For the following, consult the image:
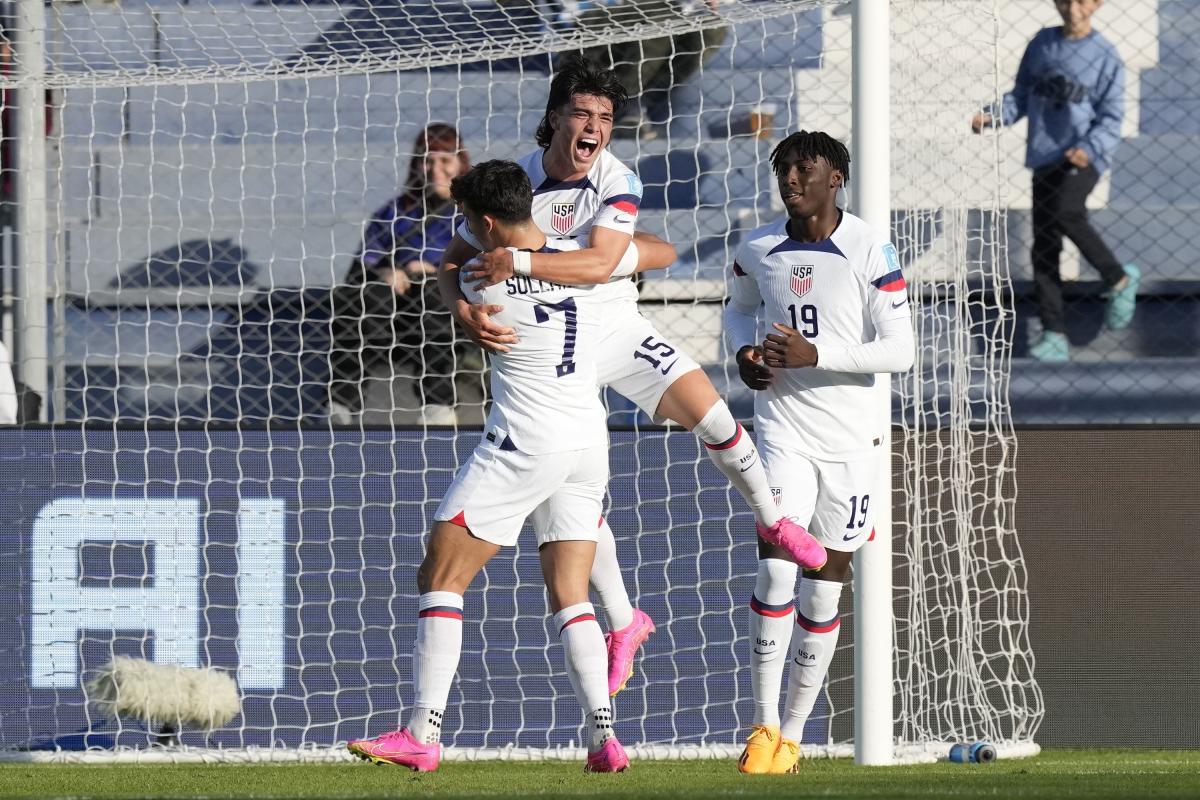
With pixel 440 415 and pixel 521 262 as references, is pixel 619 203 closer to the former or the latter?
pixel 521 262

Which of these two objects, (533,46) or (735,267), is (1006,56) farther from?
(735,267)

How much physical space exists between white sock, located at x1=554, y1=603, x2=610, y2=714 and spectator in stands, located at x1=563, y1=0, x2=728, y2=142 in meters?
3.42

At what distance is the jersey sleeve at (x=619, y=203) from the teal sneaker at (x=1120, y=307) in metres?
4.52

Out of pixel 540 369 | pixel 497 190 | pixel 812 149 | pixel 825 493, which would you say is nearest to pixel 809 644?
pixel 825 493

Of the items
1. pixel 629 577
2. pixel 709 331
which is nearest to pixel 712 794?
pixel 629 577

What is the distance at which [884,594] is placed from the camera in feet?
18.8

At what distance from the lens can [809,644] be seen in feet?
18.0

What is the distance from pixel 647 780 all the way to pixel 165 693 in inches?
102

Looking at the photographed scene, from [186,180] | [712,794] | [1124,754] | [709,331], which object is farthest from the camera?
[186,180]

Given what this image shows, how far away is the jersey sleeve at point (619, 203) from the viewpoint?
4824mm

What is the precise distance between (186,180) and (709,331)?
3.01 m

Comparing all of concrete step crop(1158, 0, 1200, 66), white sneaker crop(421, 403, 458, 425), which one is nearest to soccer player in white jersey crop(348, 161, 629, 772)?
white sneaker crop(421, 403, 458, 425)

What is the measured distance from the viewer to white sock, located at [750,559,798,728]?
531cm

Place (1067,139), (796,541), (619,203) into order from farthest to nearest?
(1067,139)
(796,541)
(619,203)
